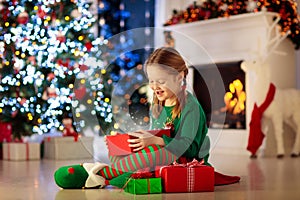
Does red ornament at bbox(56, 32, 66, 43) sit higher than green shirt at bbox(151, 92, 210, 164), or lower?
higher

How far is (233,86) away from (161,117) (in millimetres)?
2581

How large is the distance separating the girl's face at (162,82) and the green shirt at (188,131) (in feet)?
0.30

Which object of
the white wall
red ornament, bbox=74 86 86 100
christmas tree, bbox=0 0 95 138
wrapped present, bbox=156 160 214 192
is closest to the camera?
wrapped present, bbox=156 160 214 192

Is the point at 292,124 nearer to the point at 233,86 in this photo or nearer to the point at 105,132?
the point at 233,86

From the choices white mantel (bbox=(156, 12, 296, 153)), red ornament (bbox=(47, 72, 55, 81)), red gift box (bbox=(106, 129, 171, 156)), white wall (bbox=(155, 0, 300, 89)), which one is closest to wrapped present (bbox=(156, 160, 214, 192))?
red gift box (bbox=(106, 129, 171, 156))

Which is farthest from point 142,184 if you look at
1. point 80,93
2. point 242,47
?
point 242,47

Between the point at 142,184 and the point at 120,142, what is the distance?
21 cm

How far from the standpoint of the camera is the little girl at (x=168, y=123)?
2684mm

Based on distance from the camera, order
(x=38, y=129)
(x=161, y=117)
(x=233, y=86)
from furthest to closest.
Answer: (x=233, y=86) → (x=38, y=129) → (x=161, y=117)

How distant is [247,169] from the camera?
12.5ft

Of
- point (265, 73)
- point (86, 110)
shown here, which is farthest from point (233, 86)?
point (86, 110)

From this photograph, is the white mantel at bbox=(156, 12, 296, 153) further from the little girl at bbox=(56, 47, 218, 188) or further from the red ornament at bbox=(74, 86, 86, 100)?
the little girl at bbox=(56, 47, 218, 188)

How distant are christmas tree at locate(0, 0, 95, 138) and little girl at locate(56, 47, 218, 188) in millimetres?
1757

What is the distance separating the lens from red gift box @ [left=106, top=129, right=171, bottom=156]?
2691 mm
